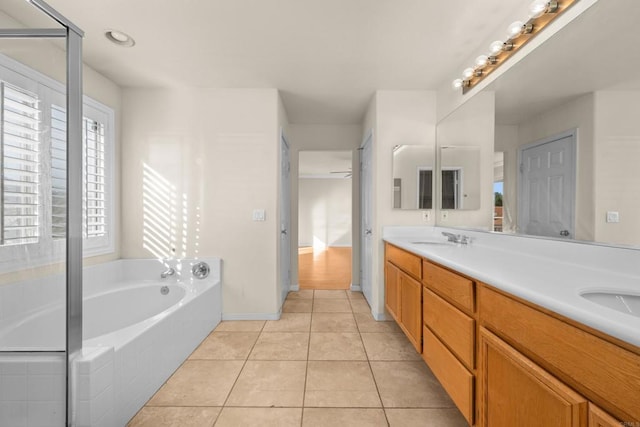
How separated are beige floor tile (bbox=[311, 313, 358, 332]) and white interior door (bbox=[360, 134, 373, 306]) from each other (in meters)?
0.43

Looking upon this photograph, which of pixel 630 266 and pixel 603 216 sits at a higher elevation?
pixel 603 216

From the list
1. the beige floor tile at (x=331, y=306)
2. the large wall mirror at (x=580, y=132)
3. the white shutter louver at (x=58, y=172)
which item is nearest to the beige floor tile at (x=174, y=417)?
the white shutter louver at (x=58, y=172)

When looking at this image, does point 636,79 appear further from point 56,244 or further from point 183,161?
point 183,161

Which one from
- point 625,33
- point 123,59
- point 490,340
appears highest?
point 123,59

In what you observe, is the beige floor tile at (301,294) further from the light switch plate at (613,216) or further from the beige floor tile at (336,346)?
the light switch plate at (613,216)

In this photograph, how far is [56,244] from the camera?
4.39 feet

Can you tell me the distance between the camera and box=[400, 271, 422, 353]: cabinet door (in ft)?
5.82

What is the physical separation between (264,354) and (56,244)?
147 centimetres

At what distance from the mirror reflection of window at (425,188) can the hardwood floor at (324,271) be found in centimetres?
179

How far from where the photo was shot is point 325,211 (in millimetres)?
8422

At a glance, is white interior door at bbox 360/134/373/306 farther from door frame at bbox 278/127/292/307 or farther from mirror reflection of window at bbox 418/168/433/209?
door frame at bbox 278/127/292/307

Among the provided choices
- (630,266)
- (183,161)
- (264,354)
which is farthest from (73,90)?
(630,266)

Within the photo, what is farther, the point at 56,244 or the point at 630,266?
the point at 56,244

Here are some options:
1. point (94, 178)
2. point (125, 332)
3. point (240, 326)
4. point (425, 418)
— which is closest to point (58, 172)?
point (125, 332)
